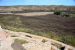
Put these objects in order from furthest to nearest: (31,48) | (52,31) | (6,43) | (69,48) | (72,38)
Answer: (52,31) → (72,38) → (69,48) → (31,48) → (6,43)

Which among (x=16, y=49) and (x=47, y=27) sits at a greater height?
(x=16, y=49)

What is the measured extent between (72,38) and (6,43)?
9854mm

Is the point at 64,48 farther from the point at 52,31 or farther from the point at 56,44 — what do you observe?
the point at 52,31

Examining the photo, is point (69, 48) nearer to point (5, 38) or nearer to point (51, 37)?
point (51, 37)

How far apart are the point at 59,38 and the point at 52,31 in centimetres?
176

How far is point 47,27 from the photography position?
19562mm

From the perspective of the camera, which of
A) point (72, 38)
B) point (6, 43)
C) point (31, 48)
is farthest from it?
point (72, 38)

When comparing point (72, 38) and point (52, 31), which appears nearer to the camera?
point (72, 38)

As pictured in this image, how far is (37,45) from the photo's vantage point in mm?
11484

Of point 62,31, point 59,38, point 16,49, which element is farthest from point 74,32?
point 16,49

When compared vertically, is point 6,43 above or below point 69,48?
above

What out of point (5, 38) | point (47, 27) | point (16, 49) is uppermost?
point (5, 38)

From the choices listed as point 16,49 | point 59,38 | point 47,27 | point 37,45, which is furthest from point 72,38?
point 16,49

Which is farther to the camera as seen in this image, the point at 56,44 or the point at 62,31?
the point at 62,31
